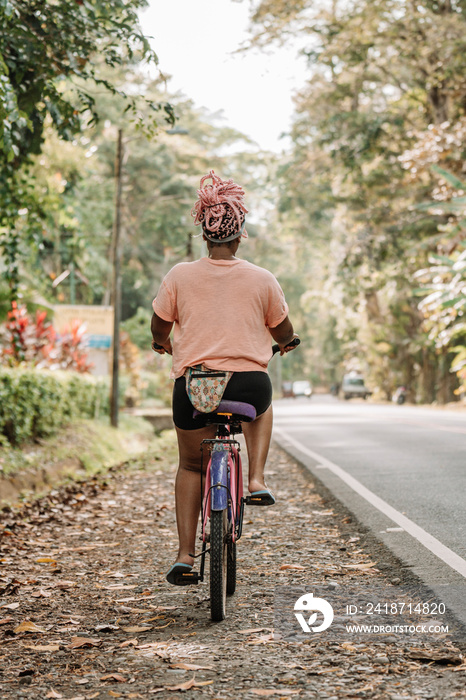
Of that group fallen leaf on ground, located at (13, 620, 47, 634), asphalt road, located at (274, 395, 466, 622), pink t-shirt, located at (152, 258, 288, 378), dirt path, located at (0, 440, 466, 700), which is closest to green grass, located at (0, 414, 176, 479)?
asphalt road, located at (274, 395, 466, 622)

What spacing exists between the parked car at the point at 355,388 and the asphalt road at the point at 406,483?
142 feet

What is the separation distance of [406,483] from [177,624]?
4.60 metres

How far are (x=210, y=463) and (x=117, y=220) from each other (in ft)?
58.4

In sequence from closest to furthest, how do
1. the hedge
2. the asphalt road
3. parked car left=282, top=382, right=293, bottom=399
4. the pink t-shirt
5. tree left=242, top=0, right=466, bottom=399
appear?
the pink t-shirt < the asphalt road < the hedge < tree left=242, top=0, right=466, bottom=399 < parked car left=282, top=382, right=293, bottom=399

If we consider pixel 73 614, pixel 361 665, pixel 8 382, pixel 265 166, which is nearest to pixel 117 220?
pixel 8 382

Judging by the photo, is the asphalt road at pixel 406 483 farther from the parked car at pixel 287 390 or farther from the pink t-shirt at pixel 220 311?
the parked car at pixel 287 390

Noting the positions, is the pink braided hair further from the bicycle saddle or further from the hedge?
the hedge

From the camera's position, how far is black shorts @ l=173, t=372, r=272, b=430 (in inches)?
180

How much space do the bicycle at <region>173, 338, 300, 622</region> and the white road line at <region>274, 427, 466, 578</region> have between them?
143cm

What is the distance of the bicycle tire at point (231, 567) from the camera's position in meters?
4.86

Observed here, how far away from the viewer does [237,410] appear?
455 centimetres

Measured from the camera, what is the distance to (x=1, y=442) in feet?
40.4

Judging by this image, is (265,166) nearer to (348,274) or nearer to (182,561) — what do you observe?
(348,274)

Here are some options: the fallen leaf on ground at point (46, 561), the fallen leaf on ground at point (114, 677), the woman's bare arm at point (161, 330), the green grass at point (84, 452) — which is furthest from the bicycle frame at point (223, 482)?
the green grass at point (84, 452)
